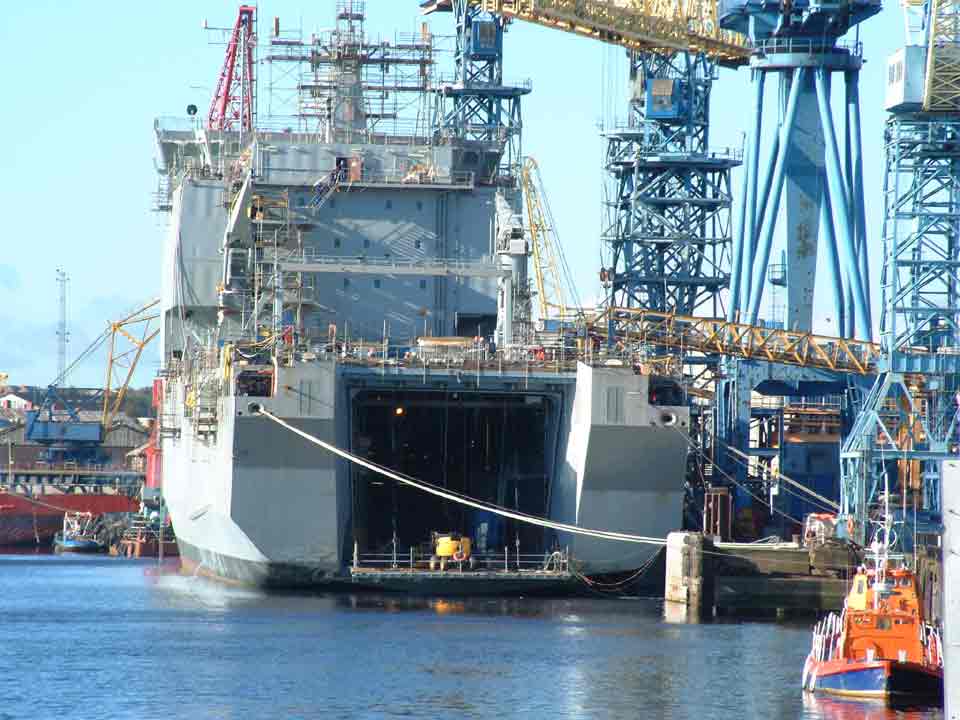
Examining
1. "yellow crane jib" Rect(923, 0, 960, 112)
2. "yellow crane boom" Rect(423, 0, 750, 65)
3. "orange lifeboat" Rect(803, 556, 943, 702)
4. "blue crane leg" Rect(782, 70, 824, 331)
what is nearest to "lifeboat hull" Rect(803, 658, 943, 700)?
"orange lifeboat" Rect(803, 556, 943, 702)

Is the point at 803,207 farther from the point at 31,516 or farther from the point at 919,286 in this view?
the point at 31,516

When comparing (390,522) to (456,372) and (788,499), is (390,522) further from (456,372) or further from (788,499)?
(788,499)

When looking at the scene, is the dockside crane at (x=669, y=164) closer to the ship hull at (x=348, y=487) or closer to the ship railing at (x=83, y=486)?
the ship hull at (x=348, y=487)

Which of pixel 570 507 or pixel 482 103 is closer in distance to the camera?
pixel 570 507

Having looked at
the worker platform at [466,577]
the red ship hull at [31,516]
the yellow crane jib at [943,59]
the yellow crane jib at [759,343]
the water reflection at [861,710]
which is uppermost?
the yellow crane jib at [943,59]

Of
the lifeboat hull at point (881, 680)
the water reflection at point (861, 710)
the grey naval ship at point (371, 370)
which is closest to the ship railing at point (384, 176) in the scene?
the grey naval ship at point (371, 370)

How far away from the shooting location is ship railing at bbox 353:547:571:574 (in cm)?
5162

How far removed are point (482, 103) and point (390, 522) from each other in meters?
23.8

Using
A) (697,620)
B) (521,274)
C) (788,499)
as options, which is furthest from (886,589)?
(788,499)

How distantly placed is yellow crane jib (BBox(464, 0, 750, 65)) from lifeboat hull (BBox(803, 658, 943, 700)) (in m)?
40.0

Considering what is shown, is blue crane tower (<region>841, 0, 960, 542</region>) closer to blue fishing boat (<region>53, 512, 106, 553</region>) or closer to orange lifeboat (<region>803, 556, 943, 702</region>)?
orange lifeboat (<region>803, 556, 943, 702</region>)

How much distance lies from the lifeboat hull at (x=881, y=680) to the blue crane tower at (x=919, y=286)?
752 inches

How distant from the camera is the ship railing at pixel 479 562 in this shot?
51625 millimetres

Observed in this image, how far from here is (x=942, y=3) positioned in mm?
55469
